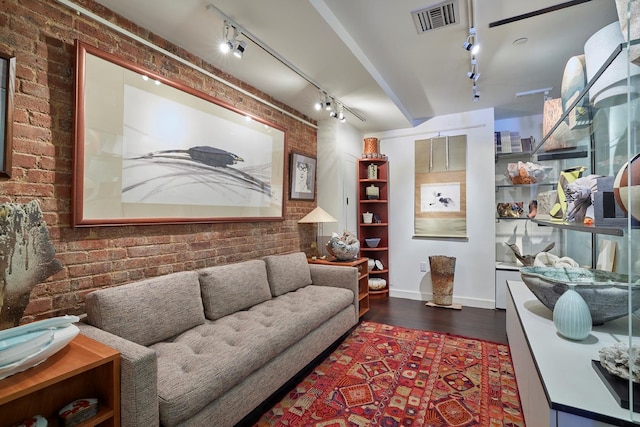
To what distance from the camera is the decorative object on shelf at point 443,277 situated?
387cm

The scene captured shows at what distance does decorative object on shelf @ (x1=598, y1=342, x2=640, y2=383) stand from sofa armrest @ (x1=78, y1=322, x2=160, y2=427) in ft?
5.50

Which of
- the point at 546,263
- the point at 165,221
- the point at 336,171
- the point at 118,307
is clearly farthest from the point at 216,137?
the point at 546,263

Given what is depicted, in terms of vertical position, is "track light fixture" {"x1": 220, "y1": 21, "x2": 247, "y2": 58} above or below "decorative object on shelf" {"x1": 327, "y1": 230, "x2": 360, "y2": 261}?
above

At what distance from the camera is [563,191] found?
1.89 m

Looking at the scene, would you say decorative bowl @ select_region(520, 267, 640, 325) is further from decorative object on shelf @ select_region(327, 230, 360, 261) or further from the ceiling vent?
decorative object on shelf @ select_region(327, 230, 360, 261)

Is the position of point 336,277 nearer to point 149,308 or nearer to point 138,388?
point 149,308

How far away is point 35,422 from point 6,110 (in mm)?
1395

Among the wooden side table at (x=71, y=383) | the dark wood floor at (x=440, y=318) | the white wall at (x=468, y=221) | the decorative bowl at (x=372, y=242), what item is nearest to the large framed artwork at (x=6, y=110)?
the wooden side table at (x=71, y=383)

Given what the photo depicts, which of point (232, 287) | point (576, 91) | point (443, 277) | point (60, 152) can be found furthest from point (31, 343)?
point (443, 277)

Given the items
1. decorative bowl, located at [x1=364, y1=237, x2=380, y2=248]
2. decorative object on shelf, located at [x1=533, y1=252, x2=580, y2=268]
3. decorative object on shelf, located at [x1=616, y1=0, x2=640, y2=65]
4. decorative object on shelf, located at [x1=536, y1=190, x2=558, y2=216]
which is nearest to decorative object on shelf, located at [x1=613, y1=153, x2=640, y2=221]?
decorative object on shelf, located at [x1=616, y1=0, x2=640, y2=65]

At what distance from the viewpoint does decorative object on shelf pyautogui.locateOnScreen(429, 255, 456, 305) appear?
387 cm

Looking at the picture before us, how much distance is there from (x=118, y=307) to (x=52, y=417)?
51cm

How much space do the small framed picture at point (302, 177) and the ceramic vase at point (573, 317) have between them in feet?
8.79

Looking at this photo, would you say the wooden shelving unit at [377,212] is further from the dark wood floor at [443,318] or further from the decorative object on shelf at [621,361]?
the decorative object on shelf at [621,361]
